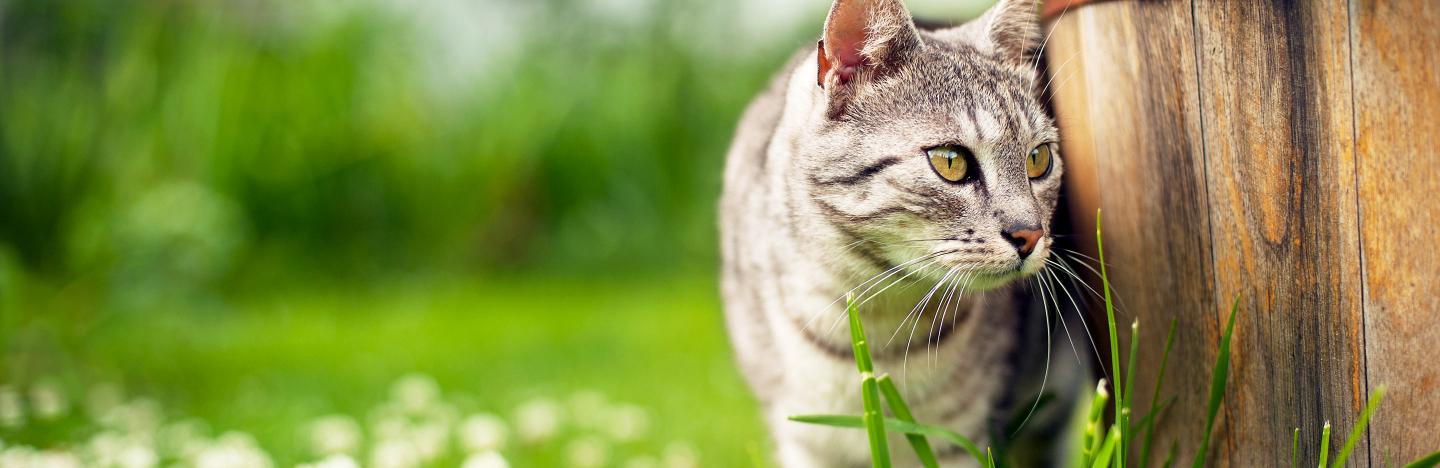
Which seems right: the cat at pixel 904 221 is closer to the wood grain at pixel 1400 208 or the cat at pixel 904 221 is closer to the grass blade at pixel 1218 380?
the grass blade at pixel 1218 380

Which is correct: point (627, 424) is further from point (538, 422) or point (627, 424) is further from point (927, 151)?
point (927, 151)

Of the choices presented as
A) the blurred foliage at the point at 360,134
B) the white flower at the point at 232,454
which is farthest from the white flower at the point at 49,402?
the blurred foliage at the point at 360,134

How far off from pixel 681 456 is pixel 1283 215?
1.47 metres

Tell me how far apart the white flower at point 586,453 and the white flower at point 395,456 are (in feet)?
1.14

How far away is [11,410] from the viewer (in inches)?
99.0

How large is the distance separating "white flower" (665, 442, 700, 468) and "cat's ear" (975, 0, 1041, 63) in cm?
116

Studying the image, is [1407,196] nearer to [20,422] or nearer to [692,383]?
[692,383]

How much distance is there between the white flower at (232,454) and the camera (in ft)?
6.61

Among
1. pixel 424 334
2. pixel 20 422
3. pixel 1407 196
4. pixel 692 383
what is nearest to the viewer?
pixel 1407 196

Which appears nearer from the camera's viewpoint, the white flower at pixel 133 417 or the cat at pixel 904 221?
the cat at pixel 904 221

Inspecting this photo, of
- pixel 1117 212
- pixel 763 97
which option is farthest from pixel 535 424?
pixel 1117 212

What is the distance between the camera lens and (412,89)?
4.60m

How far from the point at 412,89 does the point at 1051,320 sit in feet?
11.2

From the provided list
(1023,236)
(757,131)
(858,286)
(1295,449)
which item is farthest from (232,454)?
(1295,449)
